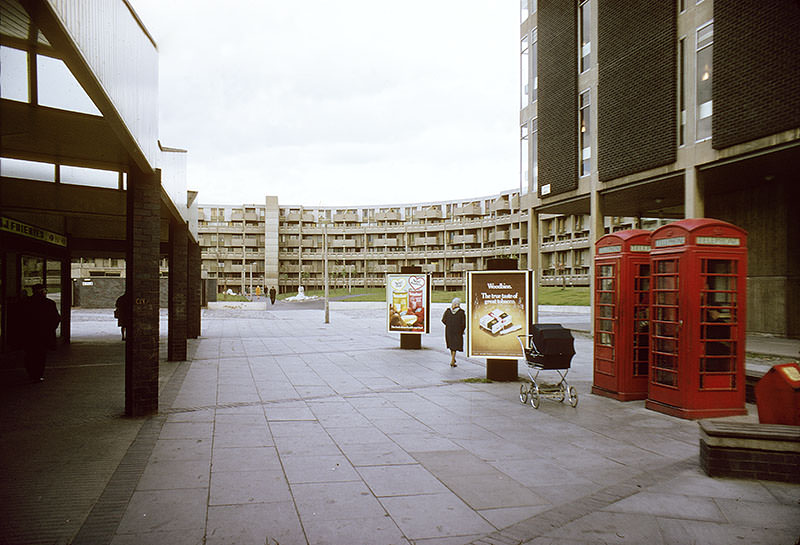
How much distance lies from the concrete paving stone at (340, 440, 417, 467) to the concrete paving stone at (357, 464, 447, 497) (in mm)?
167

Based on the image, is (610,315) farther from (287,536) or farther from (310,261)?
(310,261)

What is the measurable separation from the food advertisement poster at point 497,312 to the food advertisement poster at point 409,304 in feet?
18.7

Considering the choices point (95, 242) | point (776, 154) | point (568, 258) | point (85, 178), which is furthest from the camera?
point (568, 258)

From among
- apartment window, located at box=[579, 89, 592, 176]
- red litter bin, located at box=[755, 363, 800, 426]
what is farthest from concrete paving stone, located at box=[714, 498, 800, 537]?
apartment window, located at box=[579, 89, 592, 176]

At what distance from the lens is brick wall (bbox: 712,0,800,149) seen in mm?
14305

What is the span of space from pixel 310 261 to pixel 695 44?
9226 cm

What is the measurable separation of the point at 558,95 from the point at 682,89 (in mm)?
7275

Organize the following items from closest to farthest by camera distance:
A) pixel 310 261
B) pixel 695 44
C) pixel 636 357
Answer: pixel 636 357, pixel 695 44, pixel 310 261


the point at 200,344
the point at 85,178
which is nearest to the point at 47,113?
the point at 85,178

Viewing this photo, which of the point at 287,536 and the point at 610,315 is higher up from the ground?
the point at 610,315

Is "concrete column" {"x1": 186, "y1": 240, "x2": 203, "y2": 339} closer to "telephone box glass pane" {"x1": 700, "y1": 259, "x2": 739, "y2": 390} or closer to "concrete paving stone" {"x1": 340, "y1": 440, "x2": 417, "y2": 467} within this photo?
"concrete paving stone" {"x1": 340, "y1": 440, "x2": 417, "y2": 467}

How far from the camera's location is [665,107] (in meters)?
18.7

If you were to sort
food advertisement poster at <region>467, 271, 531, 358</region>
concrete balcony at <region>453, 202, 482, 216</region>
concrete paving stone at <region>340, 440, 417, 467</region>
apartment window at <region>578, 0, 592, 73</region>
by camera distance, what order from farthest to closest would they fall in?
concrete balcony at <region>453, 202, 482, 216</region> < apartment window at <region>578, 0, 592, 73</region> < food advertisement poster at <region>467, 271, 531, 358</region> < concrete paving stone at <region>340, 440, 417, 467</region>

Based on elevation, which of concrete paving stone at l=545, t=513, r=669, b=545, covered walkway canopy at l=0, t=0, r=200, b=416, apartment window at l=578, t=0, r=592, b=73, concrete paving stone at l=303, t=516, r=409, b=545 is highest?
apartment window at l=578, t=0, r=592, b=73
